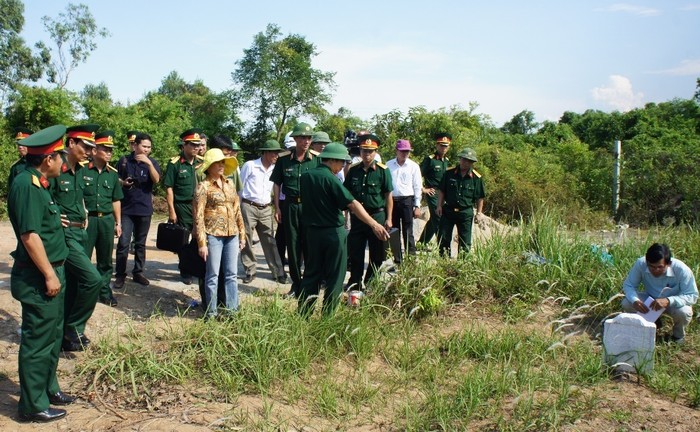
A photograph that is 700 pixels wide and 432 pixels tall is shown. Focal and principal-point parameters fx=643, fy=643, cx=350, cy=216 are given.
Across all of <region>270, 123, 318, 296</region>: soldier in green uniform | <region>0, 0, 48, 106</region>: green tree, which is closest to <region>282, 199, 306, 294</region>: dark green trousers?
<region>270, 123, 318, 296</region>: soldier in green uniform

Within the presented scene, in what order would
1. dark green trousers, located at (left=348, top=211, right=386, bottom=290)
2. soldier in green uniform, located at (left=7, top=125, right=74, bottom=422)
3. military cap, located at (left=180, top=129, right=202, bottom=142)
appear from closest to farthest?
soldier in green uniform, located at (left=7, top=125, right=74, bottom=422), dark green trousers, located at (left=348, top=211, right=386, bottom=290), military cap, located at (left=180, top=129, right=202, bottom=142)

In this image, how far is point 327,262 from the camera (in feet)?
18.6

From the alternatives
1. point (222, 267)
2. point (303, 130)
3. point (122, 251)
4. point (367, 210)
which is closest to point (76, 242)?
point (222, 267)

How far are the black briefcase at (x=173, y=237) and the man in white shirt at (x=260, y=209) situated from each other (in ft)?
3.30

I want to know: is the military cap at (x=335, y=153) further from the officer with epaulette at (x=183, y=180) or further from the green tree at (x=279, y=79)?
the green tree at (x=279, y=79)

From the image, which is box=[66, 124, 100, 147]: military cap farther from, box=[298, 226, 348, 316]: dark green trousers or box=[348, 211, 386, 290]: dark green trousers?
box=[348, 211, 386, 290]: dark green trousers

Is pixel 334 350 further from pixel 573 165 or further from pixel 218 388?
pixel 573 165

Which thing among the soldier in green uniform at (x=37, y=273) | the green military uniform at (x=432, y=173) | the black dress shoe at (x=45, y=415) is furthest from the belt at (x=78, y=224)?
the green military uniform at (x=432, y=173)

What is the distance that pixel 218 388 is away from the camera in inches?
175

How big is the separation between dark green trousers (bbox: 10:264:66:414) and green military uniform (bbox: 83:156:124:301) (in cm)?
194

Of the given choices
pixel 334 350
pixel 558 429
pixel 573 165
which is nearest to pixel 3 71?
pixel 573 165

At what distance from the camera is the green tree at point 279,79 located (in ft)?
62.8

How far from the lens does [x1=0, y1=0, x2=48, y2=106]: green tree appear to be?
2659 centimetres

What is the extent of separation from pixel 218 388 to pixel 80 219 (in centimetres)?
213
